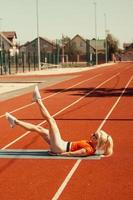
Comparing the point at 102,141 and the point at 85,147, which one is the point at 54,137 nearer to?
the point at 85,147

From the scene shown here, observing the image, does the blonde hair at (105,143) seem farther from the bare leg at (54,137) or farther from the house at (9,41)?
the house at (9,41)

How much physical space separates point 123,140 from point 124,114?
5.32 m

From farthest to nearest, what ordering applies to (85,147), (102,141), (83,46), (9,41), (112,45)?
(83,46) → (112,45) → (9,41) → (85,147) → (102,141)

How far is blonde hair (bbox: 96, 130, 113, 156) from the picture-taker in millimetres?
10008

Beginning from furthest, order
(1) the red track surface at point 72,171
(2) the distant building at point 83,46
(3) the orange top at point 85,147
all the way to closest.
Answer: (2) the distant building at point 83,46 < (3) the orange top at point 85,147 < (1) the red track surface at point 72,171

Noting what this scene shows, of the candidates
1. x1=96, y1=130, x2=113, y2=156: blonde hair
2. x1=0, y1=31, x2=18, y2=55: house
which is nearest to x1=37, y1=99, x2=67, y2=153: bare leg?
x1=96, y1=130, x2=113, y2=156: blonde hair

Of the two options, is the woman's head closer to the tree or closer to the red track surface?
the red track surface

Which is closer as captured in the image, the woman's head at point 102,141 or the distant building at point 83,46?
the woman's head at point 102,141

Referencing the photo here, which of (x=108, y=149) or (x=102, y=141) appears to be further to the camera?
(x=108, y=149)

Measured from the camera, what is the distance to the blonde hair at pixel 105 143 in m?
10.0

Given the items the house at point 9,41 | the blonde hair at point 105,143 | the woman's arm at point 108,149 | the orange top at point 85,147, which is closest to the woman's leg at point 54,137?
the orange top at point 85,147

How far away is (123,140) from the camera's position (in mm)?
12234

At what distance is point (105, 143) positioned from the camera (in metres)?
10.1

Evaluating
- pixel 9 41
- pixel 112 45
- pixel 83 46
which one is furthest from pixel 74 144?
pixel 83 46
